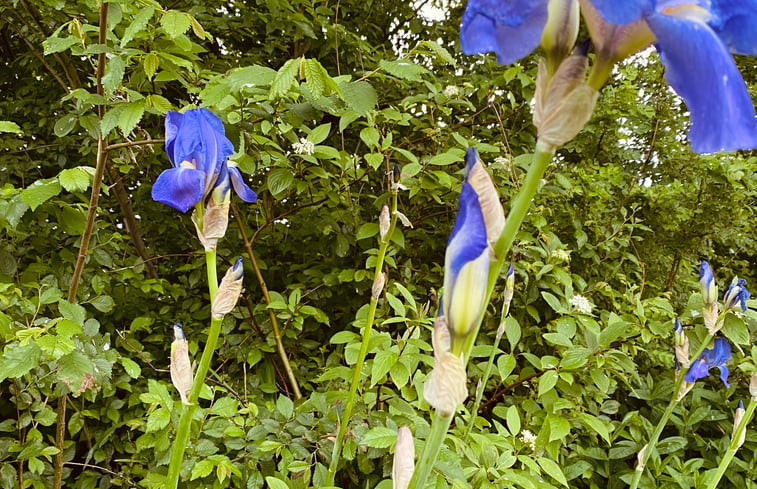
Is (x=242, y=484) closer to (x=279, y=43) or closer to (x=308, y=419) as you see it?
(x=308, y=419)

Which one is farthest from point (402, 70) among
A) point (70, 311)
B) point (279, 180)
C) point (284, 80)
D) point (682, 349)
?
point (70, 311)

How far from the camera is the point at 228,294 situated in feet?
1.45

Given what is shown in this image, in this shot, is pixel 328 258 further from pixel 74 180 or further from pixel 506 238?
pixel 506 238

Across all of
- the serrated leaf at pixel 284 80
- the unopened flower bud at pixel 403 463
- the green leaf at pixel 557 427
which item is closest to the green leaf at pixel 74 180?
the serrated leaf at pixel 284 80

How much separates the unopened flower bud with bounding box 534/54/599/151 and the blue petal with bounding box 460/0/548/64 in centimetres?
2

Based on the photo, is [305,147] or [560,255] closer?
[305,147]

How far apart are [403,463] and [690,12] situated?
13.8 inches

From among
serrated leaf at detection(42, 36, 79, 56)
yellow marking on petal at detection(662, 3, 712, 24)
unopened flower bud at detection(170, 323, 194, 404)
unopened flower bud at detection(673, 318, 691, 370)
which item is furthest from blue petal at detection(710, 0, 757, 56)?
serrated leaf at detection(42, 36, 79, 56)

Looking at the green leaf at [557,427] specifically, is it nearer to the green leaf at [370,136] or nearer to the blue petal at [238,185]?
the green leaf at [370,136]

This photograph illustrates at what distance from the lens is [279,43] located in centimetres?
180

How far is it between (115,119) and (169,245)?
1144mm

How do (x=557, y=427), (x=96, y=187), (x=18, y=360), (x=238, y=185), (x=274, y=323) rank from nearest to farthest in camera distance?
(x=238, y=185) < (x=18, y=360) < (x=96, y=187) < (x=557, y=427) < (x=274, y=323)

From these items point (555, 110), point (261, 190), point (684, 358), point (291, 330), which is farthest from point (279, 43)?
point (555, 110)

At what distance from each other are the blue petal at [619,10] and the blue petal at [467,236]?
119 mm
